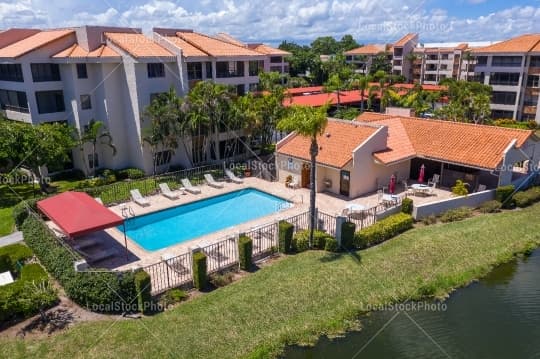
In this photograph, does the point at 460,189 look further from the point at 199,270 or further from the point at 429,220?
the point at 199,270

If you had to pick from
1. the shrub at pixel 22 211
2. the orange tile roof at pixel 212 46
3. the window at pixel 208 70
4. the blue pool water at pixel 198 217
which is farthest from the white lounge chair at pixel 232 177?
the shrub at pixel 22 211

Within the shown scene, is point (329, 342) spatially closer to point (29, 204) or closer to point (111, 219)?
point (111, 219)

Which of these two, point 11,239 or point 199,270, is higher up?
point 199,270

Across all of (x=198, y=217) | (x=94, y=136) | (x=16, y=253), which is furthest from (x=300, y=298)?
(x=94, y=136)

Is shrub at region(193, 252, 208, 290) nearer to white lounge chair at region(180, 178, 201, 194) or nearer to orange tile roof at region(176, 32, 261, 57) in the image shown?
white lounge chair at region(180, 178, 201, 194)

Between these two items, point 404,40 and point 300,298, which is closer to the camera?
point 300,298

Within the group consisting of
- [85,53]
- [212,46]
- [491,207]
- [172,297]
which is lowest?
[172,297]

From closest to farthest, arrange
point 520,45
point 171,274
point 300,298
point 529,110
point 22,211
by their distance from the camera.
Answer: point 300,298
point 171,274
point 22,211
point 529,110
point 520,45

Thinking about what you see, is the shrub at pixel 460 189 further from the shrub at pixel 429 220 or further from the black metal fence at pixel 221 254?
the black metal fence at pixel 221 254
